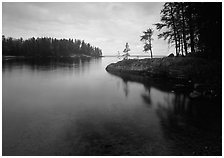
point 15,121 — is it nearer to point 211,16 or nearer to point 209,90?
point 209,90

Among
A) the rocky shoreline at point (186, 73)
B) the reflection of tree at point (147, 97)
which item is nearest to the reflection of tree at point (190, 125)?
the reflection of tree at point (147, 97)

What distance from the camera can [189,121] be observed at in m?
10.8

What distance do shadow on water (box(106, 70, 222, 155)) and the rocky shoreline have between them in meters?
1.30

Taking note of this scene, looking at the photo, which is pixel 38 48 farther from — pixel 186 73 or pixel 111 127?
pixel 111 127

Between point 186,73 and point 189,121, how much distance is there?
13410mm

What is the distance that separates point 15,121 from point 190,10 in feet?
65.4

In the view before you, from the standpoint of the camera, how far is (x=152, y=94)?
18.8m

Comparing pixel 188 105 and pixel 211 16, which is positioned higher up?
pixel 211 16

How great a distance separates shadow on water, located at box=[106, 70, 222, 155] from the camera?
7715 millimetres

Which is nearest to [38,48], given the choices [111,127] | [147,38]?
[147,38]

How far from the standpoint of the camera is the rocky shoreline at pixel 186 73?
15.8 metres

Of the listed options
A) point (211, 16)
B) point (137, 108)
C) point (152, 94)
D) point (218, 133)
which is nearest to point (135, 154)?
point (218, 133)

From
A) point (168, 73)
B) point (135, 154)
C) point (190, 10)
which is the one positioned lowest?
point (135, 154)

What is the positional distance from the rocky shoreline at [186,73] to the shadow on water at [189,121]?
51.0 inches
